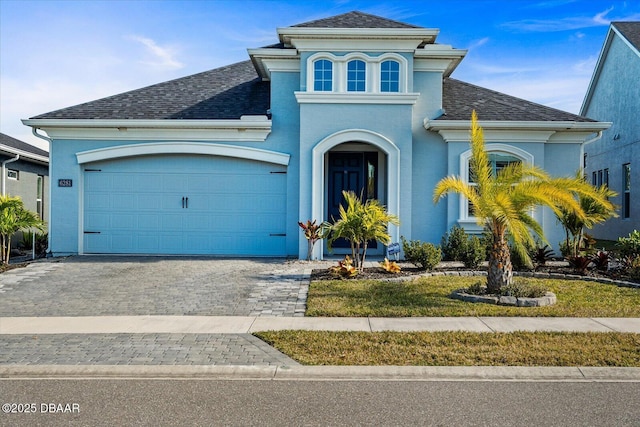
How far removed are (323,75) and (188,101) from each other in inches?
171

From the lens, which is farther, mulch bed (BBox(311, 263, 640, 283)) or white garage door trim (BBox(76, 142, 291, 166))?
white garage door trim (BBox(76, 142, 291, 166))

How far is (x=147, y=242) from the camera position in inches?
619

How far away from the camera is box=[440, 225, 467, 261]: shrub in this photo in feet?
46.6

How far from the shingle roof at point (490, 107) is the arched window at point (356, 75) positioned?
247 centimetres

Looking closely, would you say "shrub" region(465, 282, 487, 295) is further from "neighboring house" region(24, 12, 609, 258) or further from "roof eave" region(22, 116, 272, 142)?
"roof eave" region(22, 116, 272, 142)

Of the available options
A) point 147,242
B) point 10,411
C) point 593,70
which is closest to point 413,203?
point 147,242

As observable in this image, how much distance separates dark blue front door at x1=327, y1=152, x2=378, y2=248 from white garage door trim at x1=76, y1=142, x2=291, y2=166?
1649mm

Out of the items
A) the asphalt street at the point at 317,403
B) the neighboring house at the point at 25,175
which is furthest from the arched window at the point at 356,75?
the neighboring house at the point at 25,175

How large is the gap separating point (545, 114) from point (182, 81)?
11298mm

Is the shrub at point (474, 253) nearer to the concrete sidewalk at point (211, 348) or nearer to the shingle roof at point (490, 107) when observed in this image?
the shingle roof at point (490, 107)

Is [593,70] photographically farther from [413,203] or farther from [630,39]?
[413,203]

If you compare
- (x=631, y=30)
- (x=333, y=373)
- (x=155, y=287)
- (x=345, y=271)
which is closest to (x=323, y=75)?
(x=345, y=271)

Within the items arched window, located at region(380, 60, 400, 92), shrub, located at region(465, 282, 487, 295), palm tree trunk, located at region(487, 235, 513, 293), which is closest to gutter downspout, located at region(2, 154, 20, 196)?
arched window, located at region(380, 60, 400, 92)

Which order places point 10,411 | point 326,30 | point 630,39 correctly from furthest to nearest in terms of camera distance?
1. point 630,39
2. point 326,30
3. point 10,411
